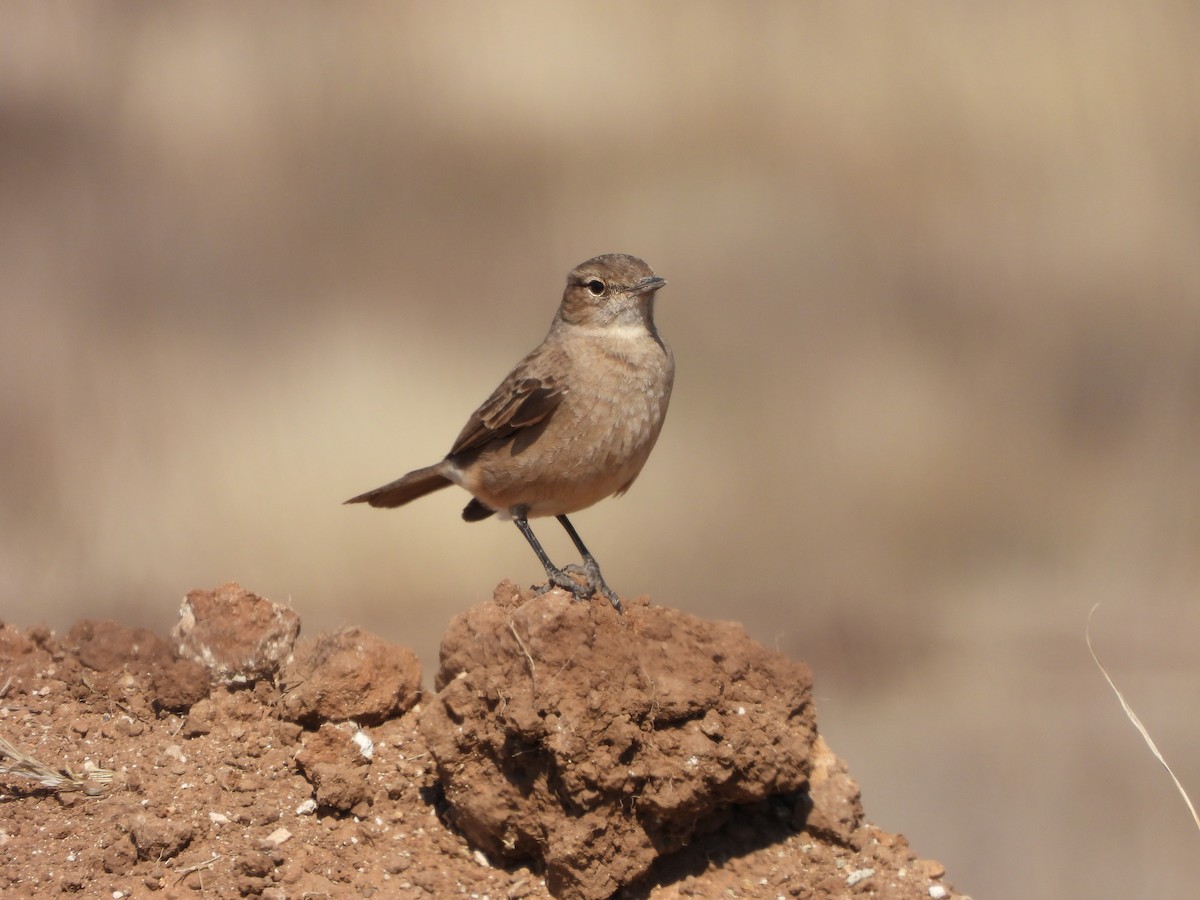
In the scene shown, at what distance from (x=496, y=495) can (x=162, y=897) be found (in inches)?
83.7

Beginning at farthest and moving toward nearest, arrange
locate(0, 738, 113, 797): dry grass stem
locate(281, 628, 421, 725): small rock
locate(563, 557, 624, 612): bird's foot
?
locate(563, 557, 624, 612): bird's foot < locate(281, 628, 421, 725): small rock < locate(0, 738, 113, 797): dry grass stem

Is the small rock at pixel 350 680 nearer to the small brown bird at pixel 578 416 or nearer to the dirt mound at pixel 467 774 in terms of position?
the dirt mound at pixel 467 774

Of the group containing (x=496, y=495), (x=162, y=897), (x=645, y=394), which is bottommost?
(x=162, y=897)

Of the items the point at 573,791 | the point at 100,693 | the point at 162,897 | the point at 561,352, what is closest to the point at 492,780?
the point at 573,791

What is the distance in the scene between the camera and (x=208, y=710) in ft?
13.0

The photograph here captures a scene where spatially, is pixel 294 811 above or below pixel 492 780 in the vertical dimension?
below

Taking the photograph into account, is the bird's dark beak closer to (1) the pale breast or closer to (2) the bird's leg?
(1) the pale breast

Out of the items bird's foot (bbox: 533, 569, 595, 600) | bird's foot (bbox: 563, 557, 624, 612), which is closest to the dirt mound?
bird's foot (bbox: 533, 569, 595, 600)

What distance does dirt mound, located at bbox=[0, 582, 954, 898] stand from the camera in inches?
131

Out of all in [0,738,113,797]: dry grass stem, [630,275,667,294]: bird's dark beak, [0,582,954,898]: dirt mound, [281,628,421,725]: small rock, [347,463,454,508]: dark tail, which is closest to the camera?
[0,582,954,898]: dirt mound

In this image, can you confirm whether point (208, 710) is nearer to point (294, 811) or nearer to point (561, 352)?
point (294, 811)

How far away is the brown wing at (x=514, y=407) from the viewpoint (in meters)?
4.72

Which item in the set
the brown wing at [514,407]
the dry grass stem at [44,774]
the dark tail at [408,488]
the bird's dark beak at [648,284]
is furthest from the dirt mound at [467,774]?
the bird's dark beak at [648,284]

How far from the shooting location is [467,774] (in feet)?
11.4
